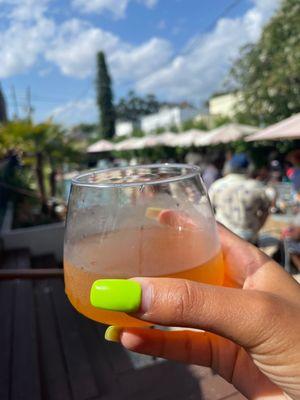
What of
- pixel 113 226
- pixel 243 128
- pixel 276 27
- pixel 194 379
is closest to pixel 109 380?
pixel 194 379

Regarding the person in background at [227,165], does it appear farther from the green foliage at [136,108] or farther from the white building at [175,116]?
the green foliage at [136,108]

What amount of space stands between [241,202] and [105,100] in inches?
1924

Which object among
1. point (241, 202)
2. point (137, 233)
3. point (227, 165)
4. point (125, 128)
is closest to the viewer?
point (137, 233)

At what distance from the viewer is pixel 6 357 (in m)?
2.76

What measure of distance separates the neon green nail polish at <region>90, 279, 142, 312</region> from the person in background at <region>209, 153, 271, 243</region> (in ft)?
12.0

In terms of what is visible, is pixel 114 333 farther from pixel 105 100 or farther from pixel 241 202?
pixel 105 100

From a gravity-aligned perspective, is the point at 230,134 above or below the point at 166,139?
below

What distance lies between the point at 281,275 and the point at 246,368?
38cm

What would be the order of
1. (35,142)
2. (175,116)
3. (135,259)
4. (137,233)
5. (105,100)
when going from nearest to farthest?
(135,259), (137,233), (35,142), (175,116), (105,100)

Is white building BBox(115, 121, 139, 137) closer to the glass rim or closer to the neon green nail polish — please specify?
the glass rim

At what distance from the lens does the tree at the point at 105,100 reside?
48.9 metres

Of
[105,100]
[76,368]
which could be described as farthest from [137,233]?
[105,100]

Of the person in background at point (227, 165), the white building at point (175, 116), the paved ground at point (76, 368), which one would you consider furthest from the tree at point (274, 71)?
the white building at point (175, 116)

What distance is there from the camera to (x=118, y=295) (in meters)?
0.79
